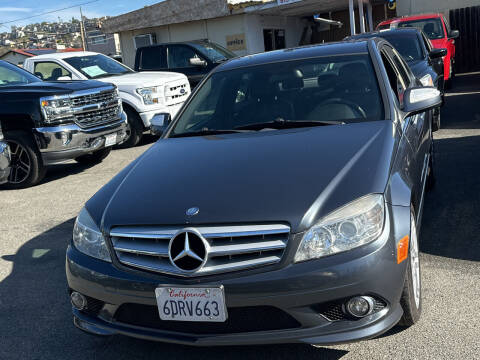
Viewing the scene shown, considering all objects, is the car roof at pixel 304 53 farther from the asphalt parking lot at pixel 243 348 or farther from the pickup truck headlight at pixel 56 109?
the pickup truck headlight at pixel 56 109

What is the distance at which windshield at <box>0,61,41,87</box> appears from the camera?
27.9 ft

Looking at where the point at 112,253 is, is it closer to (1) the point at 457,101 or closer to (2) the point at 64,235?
(2) the point at 64,235

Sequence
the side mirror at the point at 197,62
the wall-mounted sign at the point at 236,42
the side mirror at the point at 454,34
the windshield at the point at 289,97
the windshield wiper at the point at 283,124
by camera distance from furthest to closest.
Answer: the wall-mounted sign at the point at 236,42 < the side mirror at the point at 454,34 < the side mirror at the point at 197,62 < the windshield at the point at 289,97 < the windshield wiper at the point at 283,124

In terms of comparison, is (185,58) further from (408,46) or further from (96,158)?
(408,46)

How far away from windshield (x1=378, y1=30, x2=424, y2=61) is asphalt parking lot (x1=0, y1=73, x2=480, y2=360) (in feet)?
8.06

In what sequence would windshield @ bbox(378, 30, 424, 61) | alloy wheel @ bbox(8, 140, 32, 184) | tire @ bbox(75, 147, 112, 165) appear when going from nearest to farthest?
alloy wheel @ bbox(8, 140, 32, 184) → windshield @ bbox(378, 30, 424, 61) → tire @ bbox(75, 147, 112, 165)

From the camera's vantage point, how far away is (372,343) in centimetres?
305

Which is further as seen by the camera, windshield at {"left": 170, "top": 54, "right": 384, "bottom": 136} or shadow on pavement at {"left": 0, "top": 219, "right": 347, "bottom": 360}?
windshield at {"left": 170, "top": 54, "right": 384, "bottom": 136}

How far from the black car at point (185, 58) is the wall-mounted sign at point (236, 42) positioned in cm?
Result: 750

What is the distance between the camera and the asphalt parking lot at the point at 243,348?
119 inches

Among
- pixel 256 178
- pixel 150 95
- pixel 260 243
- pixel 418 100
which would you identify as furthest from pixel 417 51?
pixel 260 243

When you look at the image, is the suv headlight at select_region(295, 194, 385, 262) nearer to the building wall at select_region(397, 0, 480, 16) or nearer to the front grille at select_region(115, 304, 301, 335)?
the front grille at select_region(115, 304, 301, 335)

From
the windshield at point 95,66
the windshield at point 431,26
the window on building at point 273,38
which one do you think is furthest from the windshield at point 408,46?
the window on building at point 273,38

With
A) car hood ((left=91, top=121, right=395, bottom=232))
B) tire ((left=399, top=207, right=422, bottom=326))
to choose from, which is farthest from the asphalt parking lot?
car hood ((left=91, top=121, right=395, bottom=232))
